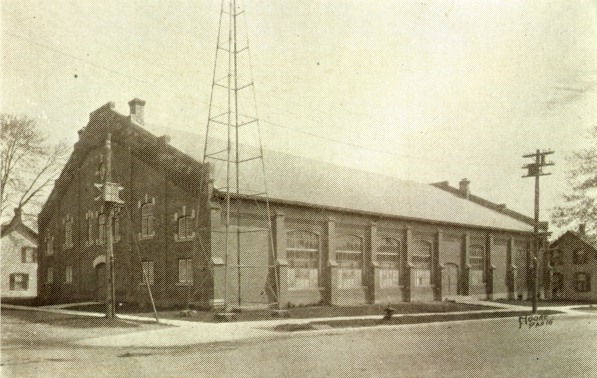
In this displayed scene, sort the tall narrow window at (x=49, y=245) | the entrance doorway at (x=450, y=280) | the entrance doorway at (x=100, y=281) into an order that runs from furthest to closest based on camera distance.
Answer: the entrance doorway at (x=450, y=280) < the tall narrow window at (x=49, y=245) < the entrance doorway at (x=100, y=281)

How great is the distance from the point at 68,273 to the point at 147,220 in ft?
28.5

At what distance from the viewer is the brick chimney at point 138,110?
29253mm

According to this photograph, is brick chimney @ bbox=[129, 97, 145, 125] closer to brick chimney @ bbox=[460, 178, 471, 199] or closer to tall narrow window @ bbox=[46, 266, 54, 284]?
tall narrow window @ bbox=[46, 266, 54, 284]

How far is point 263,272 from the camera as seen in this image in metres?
26.5

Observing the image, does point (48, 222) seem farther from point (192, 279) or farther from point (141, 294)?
point (192, 279)

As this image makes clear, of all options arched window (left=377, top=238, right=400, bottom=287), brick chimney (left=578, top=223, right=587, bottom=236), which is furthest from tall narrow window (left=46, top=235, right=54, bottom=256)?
brick chimney (left=578, top=223, right=587, bottom=236)

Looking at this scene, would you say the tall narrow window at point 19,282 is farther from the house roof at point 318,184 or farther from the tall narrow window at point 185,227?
the tall narrow window at point 185,227

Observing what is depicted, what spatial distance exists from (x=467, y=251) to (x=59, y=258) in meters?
26.5

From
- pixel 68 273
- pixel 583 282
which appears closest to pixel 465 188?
pixel 583 282

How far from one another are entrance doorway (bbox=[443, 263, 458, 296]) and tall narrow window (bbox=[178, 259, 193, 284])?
18.7 meters

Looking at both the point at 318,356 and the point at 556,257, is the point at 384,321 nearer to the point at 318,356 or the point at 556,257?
the point at 318,356

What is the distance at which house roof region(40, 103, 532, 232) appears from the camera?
27625 millimetres

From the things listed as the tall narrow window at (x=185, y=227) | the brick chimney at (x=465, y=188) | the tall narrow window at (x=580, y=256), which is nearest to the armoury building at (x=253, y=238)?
the tall narrow window at (x=185, y=227)

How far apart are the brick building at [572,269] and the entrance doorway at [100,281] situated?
37.0m
